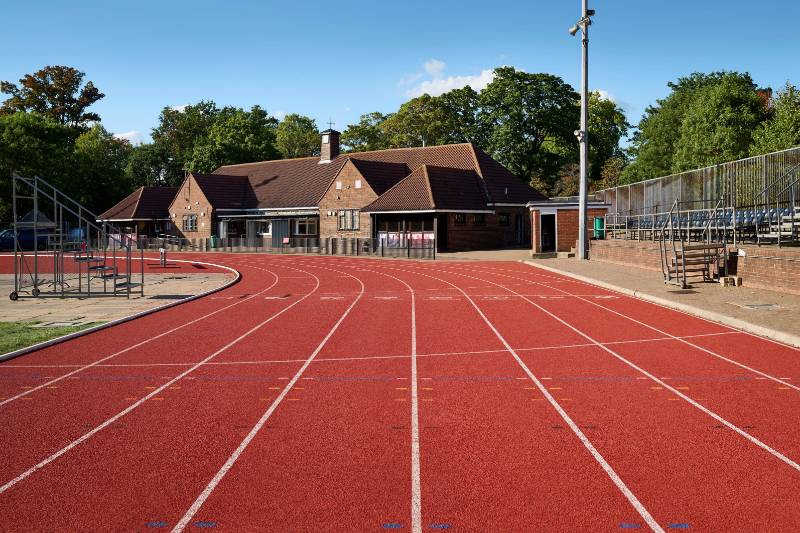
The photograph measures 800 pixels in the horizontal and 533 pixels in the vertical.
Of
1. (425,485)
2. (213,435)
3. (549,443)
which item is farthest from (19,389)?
(549,443)

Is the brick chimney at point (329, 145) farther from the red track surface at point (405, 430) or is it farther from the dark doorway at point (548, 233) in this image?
the red track surface at point (405, 430)

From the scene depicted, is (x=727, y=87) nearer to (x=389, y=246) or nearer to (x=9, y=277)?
(x=389, y=246)

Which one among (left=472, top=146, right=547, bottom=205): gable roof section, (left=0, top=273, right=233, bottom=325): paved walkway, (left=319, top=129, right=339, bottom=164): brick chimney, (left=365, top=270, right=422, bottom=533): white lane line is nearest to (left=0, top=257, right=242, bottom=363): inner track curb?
(left=0, top=273, right=233, bottom=325): paved walkway

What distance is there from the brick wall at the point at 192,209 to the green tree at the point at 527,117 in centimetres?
2492

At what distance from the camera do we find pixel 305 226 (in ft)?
174

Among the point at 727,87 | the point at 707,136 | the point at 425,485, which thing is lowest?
the point at 425,485

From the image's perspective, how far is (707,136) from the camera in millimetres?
51031

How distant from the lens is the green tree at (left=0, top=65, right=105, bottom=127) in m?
83.8

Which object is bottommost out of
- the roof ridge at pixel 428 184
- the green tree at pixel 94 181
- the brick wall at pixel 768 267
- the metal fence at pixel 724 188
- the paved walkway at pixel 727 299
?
the paved walkway at pixel 727 299

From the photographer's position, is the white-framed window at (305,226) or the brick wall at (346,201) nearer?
the brick wall at (346,201)

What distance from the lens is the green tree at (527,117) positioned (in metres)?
58.8

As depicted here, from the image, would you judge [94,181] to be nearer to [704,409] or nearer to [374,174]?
[374,174]

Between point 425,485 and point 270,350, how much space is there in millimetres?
6320

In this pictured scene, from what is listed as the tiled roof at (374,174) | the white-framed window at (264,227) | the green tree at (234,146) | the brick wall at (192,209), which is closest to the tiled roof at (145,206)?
the brick wall at (192,209)
